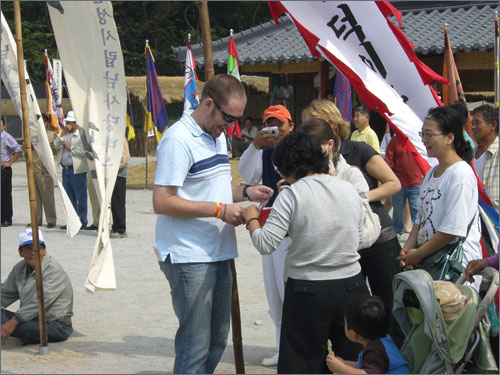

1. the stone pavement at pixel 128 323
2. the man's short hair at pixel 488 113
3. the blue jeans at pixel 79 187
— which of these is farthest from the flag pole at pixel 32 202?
the blue jeans at pixel 79 187

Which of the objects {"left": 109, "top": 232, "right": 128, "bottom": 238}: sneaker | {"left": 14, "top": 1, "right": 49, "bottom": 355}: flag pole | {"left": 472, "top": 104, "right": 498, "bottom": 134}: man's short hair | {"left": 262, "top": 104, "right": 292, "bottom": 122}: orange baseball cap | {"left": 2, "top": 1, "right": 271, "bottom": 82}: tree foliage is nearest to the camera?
{"left": 262, "top": 104, "right": 292, "bottom": 122}: orange baseball cap

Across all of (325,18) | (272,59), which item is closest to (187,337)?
(325,18)

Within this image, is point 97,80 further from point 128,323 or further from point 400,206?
point 400,206

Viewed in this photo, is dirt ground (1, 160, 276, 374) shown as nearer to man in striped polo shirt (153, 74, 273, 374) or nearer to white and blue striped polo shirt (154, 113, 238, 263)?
man in striped polo shirt (153, 74, 273, 374)

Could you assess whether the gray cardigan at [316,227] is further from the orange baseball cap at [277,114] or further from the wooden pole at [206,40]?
the wooden pole at [206,40]

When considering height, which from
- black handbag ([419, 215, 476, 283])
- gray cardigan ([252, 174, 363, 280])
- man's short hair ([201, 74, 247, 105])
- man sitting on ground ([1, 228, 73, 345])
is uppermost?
man's short hair ([201, 74, 247, 105])

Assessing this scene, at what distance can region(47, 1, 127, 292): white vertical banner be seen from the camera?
469cm

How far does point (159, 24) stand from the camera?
114ft

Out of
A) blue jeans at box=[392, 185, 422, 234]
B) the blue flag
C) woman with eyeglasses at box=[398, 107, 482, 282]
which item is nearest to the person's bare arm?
woman with eyeglasses at box=[398, 107, 482, 282]

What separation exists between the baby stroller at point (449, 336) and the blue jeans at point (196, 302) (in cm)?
97

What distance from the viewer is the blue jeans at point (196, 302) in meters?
3.82

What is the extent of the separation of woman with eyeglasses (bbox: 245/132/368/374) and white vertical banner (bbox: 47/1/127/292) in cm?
134

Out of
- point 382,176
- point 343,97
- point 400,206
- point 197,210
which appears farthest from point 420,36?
point 197,210

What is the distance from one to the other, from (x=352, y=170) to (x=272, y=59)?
43.7ft
